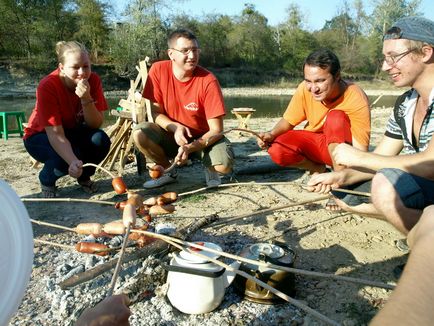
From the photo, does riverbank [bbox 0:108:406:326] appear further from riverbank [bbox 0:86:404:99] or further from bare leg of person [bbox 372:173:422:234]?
riverbank [bbox 0:86:404:99]

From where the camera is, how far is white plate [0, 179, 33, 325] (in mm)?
1079

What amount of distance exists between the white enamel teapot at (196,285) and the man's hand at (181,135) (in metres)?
1.85

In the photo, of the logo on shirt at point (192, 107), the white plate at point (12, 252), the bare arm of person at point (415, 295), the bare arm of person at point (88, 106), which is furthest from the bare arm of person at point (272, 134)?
the bare arm of person at point (415, 295)

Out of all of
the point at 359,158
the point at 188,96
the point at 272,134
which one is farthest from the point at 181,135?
the point at 359,158

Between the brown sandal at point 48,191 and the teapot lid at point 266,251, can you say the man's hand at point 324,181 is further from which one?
the brown sandal at point 48,191

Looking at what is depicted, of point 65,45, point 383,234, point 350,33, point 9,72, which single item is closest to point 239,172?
point 383,234

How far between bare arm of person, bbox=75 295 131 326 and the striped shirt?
2.22 m

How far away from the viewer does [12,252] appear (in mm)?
1120

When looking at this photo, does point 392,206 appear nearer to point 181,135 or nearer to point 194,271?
point 194,271

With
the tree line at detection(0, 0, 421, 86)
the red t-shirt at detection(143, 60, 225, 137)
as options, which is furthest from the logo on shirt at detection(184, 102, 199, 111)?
the tree line at detection(0, 0, 421, 86)

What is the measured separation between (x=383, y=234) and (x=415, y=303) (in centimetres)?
267

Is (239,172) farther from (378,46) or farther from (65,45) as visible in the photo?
(378,46)

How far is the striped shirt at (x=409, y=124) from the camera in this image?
2527 millimetres

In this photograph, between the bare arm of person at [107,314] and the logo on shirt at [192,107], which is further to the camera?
the logo on shirt at [192,107]
